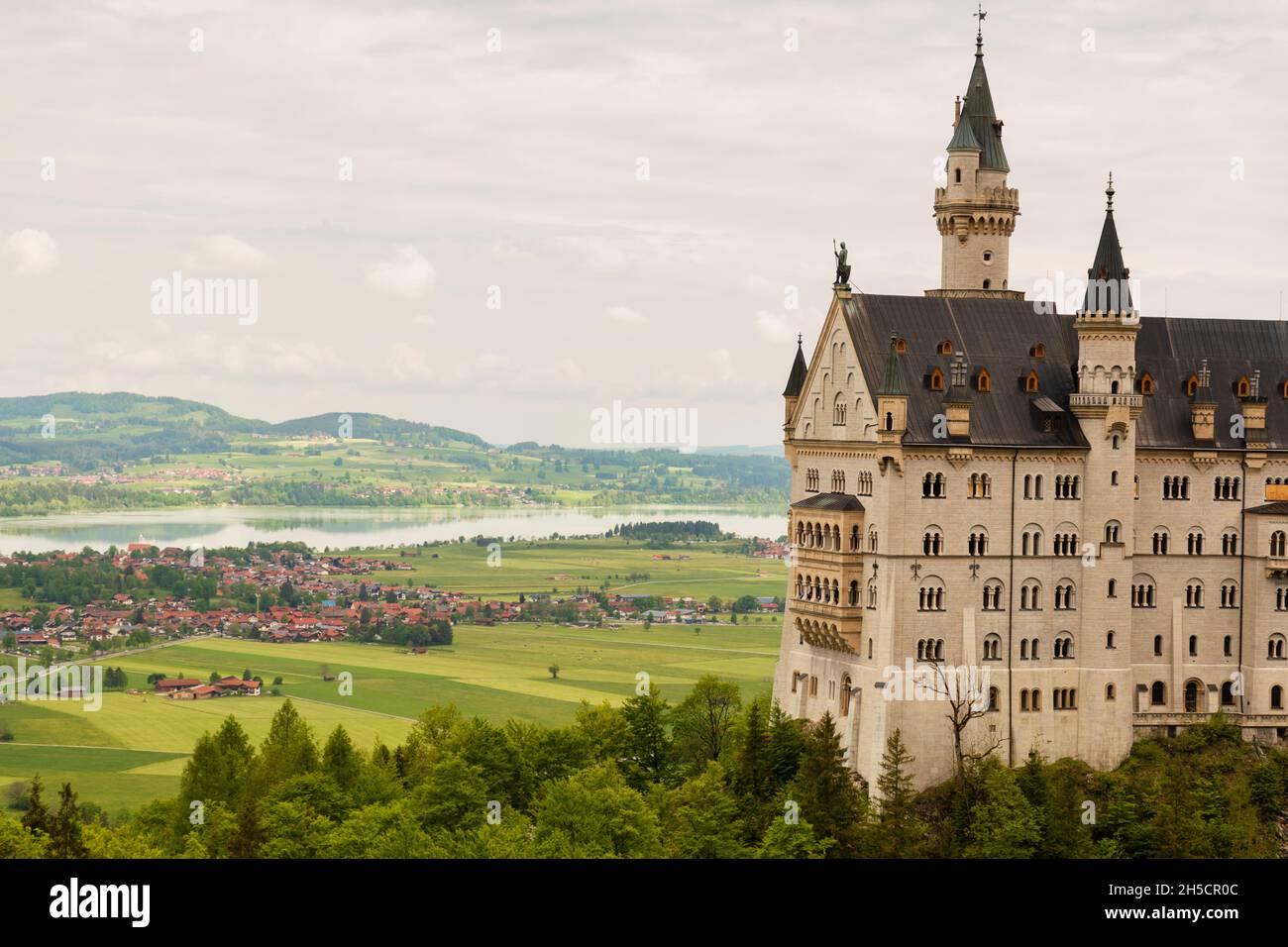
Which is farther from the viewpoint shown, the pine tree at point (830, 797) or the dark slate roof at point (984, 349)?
the dark slate roof at point (984, 349)

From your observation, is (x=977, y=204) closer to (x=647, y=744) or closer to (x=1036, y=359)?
(x=1036, y=359)

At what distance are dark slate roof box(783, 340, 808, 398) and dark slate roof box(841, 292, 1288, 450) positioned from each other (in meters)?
9.03

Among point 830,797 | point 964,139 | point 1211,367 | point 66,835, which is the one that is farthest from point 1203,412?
point 66,835

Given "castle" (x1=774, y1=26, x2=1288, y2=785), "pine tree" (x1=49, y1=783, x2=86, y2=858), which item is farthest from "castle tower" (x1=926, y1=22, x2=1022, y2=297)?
"pine tree" (x1=49, y1=783, x2=86, y2=858)

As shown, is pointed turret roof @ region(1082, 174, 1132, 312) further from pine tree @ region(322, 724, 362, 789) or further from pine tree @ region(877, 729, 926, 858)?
pine tree @ region(322, 724, 362, 789)

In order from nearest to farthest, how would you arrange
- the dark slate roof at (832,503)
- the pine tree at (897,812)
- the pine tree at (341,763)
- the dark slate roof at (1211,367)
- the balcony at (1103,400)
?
the pine tree at (897,812) < the dark slate roof at (832,503) < the balcony at (1103,400) < the dark slate roof at (1211,367) < the pine tree at (341,763)

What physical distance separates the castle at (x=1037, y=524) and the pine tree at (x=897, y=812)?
194 centimetres

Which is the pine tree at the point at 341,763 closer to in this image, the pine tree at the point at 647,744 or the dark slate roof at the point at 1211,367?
the pine tree at the point at 647,744

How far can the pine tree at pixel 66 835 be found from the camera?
91.5 metres

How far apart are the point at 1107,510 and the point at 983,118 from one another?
25.0 m

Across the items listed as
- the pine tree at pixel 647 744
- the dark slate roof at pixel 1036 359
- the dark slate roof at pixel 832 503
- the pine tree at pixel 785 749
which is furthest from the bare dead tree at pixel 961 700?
the pine tree at pixel 647 744

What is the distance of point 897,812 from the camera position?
92812 mm

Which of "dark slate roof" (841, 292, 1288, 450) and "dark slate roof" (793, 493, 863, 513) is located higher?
"dark slate roof" (841, 292, 1288, 450)

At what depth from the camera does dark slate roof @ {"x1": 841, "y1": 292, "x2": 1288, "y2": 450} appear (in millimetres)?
99375
